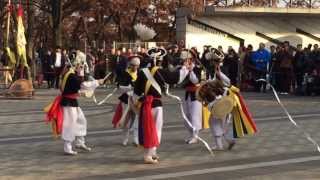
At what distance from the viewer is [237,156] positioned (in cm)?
1152

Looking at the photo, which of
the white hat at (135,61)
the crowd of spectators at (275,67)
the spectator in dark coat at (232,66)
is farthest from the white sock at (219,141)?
the spectator in dark coat at (232,66)

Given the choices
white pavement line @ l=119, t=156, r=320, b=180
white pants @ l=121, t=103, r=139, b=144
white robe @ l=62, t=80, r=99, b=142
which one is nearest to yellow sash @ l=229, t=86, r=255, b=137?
white pavement line @ l=119, t=156, r=320, b=180

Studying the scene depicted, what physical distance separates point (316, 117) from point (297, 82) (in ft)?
26.2

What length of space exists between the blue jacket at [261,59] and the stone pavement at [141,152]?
22.6 ft

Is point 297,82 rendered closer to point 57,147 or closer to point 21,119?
point 21,119

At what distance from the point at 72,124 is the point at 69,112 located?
0.21 meters

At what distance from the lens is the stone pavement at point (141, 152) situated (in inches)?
399

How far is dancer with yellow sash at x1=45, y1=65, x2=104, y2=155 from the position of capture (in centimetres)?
1188

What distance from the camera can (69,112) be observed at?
11977 millimetres

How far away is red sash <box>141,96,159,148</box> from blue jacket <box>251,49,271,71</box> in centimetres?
1410

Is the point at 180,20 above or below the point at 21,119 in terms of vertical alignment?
above

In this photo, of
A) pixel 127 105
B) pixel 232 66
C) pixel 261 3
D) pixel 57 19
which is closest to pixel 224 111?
pixel 127 105

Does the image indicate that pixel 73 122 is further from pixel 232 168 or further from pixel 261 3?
pixel 261 3

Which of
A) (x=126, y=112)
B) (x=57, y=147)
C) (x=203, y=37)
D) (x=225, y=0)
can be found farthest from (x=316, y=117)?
(x=225, y=0)
